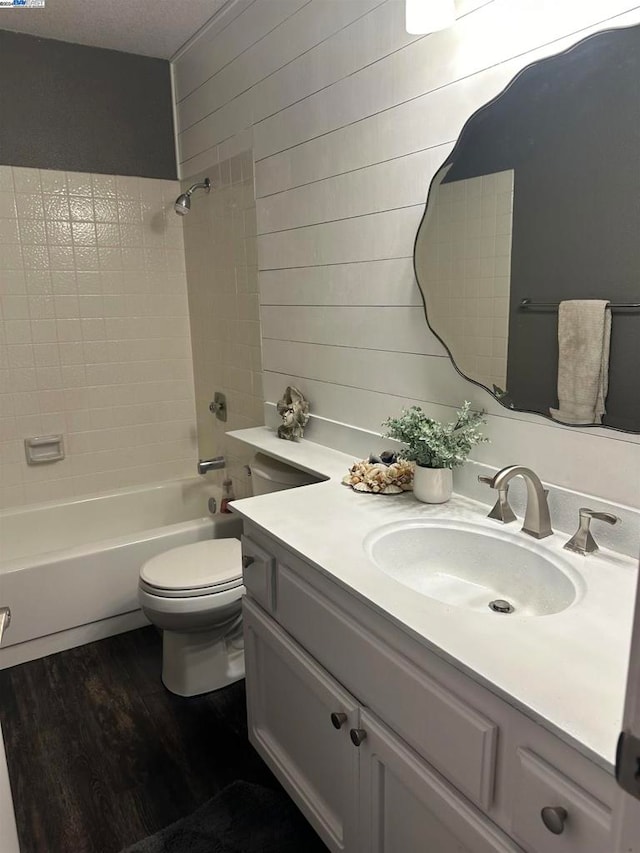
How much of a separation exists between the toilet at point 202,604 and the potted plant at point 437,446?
1.89 ft

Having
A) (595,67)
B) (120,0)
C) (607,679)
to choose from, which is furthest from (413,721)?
(120,0)

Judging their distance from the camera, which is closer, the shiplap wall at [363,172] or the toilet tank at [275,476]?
the shiplap wall at [363,172]

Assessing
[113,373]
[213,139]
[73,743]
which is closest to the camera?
[73,743]

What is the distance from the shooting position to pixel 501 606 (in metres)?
1.24

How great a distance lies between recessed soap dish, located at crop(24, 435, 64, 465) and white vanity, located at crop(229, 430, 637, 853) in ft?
6.00

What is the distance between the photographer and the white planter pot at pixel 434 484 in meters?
1.49

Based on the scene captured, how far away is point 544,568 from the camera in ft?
3.98

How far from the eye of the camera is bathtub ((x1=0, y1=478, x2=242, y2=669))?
7.53ft

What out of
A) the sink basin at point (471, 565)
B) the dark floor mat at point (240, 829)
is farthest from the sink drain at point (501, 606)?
the dark floor mat at point (240, 829)

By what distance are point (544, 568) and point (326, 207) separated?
53.2 inches

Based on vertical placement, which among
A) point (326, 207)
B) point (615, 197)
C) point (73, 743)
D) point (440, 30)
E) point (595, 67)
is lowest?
point (73, 743)

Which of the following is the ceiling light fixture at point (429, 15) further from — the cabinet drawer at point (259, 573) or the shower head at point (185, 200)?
the shower head at point (185, 200)

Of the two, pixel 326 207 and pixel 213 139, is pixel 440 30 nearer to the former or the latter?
pixel 326 207

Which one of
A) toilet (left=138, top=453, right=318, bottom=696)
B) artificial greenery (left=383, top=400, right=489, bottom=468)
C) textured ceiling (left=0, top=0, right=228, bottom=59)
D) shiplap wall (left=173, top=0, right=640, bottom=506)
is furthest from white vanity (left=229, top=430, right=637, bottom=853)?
textured ceiling (left=0, top=0, right=228, bottom=59)
